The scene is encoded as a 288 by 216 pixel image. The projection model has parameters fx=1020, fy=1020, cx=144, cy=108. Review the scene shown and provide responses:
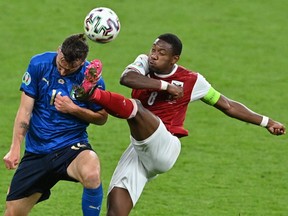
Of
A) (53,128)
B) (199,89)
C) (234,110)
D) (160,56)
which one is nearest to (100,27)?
(160,56)

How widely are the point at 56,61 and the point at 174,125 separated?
4.87 feet

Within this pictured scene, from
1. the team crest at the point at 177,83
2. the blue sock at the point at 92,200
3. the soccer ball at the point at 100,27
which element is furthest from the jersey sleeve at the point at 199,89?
the blue sock at the point at 92,200

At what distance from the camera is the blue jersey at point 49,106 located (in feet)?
34.1

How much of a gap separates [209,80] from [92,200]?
30.4 ft

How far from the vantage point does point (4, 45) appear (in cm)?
2105

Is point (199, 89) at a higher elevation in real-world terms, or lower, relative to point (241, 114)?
higher

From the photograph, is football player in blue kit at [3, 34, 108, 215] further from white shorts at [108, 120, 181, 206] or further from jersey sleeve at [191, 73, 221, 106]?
jersey sleeve at [191, 73, 221, 106]

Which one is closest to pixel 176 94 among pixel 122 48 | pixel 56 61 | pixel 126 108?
pixel 126 108

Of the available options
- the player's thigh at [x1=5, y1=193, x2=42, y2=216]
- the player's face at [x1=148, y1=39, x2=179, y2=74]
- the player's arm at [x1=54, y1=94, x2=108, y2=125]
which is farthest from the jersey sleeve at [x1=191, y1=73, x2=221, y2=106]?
the player's thigh at [x1=5, y1=193, x2=42, y2=216]

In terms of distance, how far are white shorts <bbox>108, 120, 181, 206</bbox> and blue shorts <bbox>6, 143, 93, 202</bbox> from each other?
A: 0.53m

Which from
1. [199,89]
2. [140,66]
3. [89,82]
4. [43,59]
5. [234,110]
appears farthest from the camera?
[234,110]

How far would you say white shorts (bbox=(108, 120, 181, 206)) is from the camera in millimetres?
10496

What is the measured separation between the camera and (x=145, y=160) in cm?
1071

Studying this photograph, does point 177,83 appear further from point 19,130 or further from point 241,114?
point 19,130
